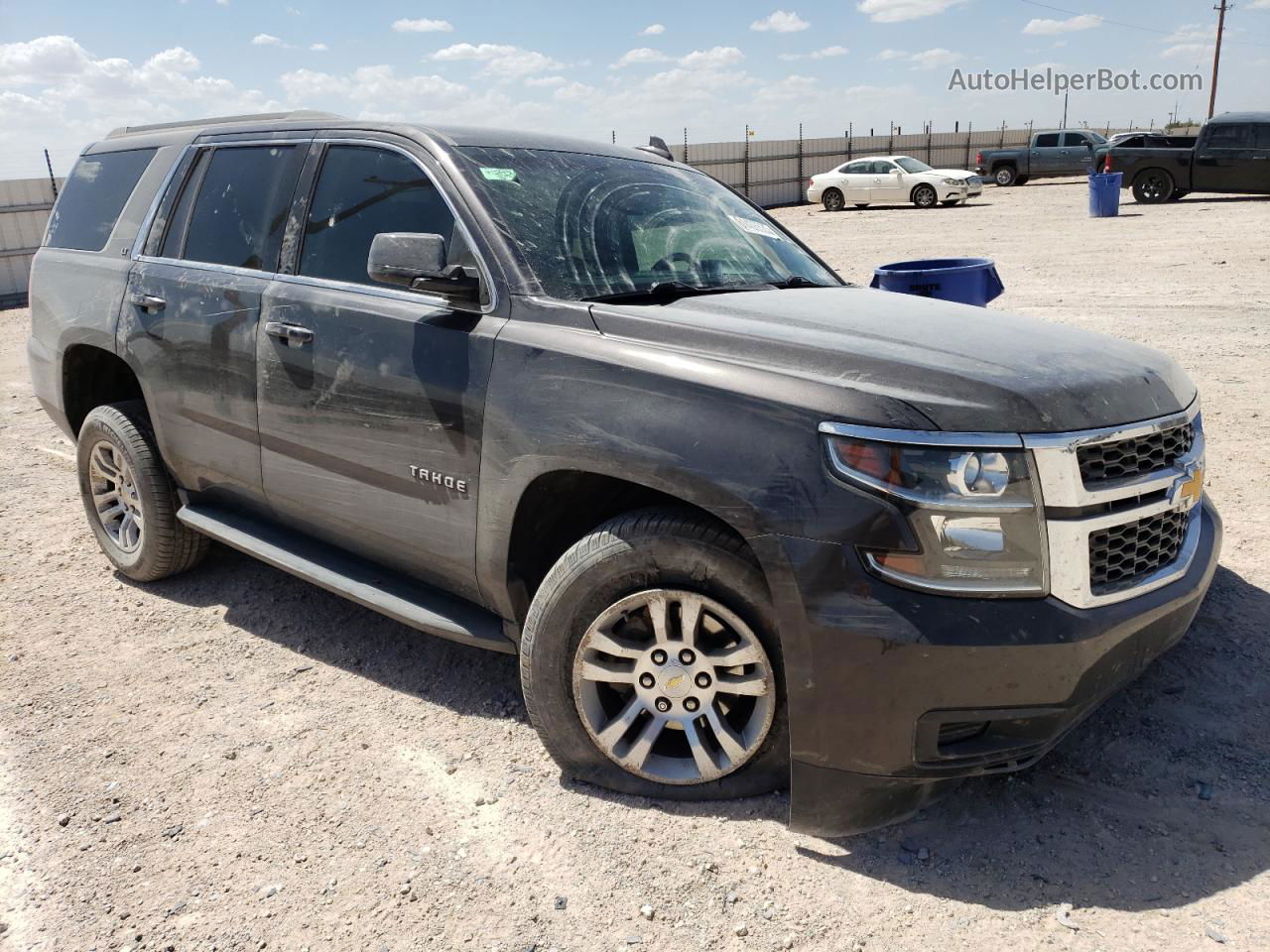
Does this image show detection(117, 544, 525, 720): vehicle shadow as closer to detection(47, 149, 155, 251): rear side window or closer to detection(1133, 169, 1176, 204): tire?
detection(47, 149, 155, 251): rear side window

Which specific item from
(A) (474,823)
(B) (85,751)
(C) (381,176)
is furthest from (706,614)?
(B) (85,751)

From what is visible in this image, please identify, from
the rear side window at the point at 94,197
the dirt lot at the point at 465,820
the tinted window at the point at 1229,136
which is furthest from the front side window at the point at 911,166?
the rear side window at the point at 94,197

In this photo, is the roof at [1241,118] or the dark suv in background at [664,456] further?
the roof at [1241,118]

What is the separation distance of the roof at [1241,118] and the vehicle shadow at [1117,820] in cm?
2257

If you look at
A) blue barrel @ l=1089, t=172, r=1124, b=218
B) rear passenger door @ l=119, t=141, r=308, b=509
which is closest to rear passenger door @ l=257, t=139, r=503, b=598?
rear passenger door @ l=119, t=141, r=308, b=509

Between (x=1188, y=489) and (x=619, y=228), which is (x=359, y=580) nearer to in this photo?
(x=619, y=228)

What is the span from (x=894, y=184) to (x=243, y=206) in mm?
24660

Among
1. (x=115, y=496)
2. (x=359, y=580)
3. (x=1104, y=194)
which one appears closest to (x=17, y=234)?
(x=115, y=496)

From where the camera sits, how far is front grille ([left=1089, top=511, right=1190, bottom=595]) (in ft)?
7.71

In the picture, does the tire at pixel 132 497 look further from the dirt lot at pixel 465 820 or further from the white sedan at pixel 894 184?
the white sedan at pixel 894 184

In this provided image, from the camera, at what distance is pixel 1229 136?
70.9 ft

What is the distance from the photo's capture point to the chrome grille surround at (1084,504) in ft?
7.44

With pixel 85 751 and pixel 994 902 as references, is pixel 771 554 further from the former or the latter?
pixel 85 751

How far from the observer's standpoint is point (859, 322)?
288 cm
